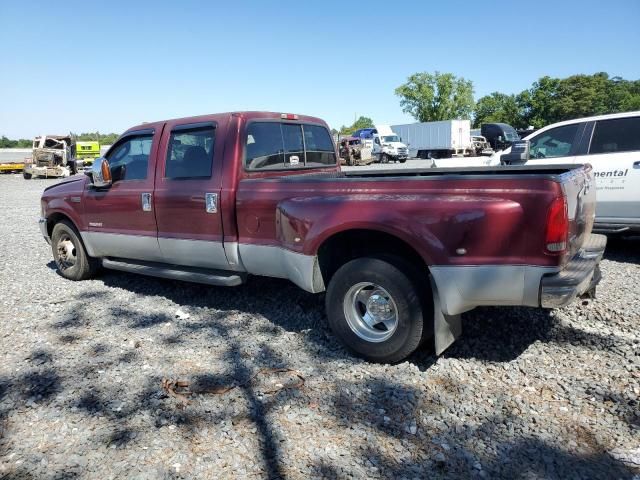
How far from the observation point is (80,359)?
148 inches

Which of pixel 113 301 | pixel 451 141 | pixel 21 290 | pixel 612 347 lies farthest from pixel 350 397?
pixel 451 141

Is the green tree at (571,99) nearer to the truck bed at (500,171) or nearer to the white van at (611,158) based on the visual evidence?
the white van at (611,158)

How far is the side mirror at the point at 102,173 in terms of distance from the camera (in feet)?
17.1

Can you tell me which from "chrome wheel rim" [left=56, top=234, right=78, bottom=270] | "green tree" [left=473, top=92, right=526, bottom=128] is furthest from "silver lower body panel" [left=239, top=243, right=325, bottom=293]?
"green tree" [left=473, top=92, right=526, bottom=128]

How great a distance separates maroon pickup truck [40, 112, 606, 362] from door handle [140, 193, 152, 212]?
2 centimetres

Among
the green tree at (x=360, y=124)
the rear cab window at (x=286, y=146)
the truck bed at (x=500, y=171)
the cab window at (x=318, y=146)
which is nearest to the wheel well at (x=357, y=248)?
the truck bed at (x=500, y=171)

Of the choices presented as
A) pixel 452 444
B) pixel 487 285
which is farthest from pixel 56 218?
pixel 452 444

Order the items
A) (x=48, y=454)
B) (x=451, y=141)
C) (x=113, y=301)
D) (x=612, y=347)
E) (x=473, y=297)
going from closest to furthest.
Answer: (x=48, y=454)
(x=473, y=297)
(x=612, y=347)
(x=113, y=301)
(x=451, y=141)

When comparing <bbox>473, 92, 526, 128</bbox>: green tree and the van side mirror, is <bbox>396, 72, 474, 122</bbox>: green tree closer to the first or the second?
<bbox>473, 92, 526, 128</bbox>: green tree

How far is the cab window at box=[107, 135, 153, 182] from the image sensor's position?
5055 mm

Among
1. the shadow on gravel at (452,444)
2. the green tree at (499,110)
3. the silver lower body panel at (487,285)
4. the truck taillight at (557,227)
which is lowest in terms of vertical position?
the shadow on gravel at (452,444)

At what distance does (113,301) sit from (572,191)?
14.9ft

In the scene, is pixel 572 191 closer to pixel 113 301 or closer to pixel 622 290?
pixel 622 290

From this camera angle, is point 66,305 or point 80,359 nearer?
point 80,359
